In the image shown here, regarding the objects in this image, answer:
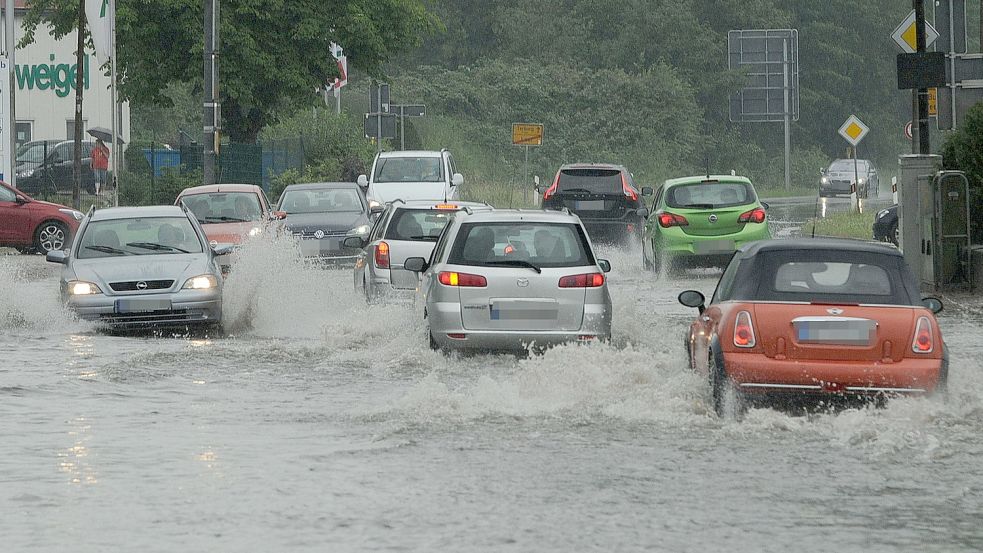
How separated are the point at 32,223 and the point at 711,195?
15252 millimetres

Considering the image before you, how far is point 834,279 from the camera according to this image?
12.0 m

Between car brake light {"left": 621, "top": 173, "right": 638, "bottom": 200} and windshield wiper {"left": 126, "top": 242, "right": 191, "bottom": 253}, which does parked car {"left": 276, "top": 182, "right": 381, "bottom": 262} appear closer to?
car brake light {"left": 621, "top": 173, "right": 638, "bottom": 200}

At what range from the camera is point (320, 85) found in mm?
53031

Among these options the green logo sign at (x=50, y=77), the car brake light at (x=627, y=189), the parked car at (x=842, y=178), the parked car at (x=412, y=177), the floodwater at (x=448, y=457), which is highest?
the green logo sign at (x=50, y=77)

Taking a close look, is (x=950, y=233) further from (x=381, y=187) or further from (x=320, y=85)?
(x=320, y=85)

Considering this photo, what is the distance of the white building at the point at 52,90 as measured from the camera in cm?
7119

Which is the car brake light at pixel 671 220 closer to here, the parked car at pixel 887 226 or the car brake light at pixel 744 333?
the parked car at pixel 887 226

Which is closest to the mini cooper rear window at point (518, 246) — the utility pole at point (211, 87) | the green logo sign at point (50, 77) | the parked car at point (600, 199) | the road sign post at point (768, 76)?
the parked car at point (600, 199)

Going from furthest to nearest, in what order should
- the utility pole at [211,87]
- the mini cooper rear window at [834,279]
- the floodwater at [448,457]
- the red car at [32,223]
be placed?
the utility pole at [211,87], the red car at [32,223], the mini cooper rear window at [834,279], the floodwater at [448,457]

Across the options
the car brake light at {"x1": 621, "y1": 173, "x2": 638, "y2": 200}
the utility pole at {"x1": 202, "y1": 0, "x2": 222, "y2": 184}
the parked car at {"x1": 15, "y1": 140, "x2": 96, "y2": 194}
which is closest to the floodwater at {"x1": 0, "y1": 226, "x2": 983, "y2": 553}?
the car brake light at {"x1": 621, "y1": 173, "x2": 638, "y2": 200}

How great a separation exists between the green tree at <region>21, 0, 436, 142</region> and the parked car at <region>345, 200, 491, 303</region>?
30.4 meters

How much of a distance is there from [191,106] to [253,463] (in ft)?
273

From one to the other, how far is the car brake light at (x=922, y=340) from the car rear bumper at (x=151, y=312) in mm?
9081

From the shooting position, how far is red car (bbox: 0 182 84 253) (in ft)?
119
